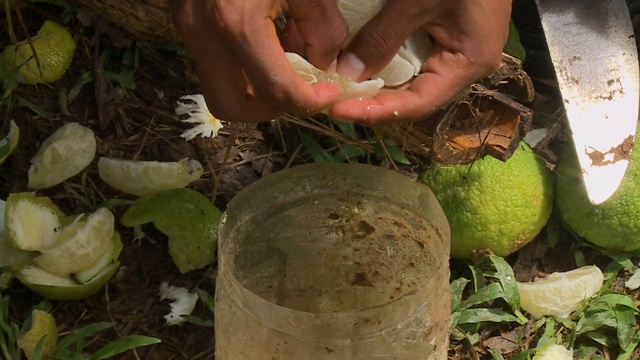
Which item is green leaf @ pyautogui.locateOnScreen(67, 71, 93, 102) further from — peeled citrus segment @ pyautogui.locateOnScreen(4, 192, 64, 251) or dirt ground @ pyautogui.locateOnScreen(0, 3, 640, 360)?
peeled citrus segment @ pyautogui.locateOnScreen(4, 192, 64, 251)

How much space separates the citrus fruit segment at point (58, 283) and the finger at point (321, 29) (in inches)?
35.7

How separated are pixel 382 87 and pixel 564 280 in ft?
3.08

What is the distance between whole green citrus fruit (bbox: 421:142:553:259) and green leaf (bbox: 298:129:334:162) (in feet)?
1.07

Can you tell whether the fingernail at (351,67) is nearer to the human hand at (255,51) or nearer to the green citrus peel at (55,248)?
the human hand at (255,51)

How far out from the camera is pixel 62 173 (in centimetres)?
227

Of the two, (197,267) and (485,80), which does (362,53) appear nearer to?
(485,80)

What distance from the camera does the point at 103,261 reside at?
2.12 m

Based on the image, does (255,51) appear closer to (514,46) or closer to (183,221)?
(183,221)

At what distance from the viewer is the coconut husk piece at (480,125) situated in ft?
6.43

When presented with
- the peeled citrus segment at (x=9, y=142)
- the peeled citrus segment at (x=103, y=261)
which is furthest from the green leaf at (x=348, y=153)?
the peeled citrus segment at (x=9, y=142)

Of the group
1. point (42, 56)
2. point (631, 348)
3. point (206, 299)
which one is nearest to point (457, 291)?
point (631, 348)

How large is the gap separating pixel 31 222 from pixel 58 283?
0.17m

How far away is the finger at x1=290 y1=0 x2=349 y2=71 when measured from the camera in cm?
145

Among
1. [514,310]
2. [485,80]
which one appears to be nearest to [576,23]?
Answer: [485,80]
